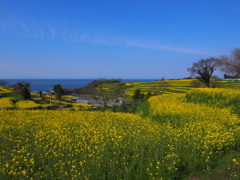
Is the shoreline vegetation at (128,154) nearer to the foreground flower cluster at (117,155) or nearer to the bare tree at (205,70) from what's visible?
the foreground flower cluster at (117,155)

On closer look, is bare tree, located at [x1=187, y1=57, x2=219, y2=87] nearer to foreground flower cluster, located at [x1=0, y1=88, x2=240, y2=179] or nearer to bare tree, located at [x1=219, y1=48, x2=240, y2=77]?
bare tree, located at [x1=219, y1=48, x2=240, y2=77]

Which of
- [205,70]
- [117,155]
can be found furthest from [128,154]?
[205,70]

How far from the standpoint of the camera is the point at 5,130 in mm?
7812

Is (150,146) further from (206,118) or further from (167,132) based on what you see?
(206,118)

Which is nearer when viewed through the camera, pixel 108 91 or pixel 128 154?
pixel 128 154

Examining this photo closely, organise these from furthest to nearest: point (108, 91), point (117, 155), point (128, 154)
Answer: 1. point (108, 91)
2. point (128, 154)
3. point (117, 155)

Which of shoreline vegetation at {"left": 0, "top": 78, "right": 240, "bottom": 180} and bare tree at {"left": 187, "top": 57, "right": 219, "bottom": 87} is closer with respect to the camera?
shoreline vegetation at {"left": 0, "top": 78, "right": 240, "bottom": 180}

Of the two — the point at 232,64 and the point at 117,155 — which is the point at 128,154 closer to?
the point at 117,155

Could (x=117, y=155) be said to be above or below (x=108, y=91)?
below

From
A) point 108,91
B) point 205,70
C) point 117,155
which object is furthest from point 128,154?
point 205,70

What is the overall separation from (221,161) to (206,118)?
12.5 ft

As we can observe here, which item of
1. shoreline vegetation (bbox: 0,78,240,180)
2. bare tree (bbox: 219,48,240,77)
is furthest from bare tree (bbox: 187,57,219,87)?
shoreline vegetation (bbox: 0,78,240,180)

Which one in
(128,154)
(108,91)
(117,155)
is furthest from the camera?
(108,91)

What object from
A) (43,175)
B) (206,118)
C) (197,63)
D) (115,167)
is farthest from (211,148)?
(197,63)
